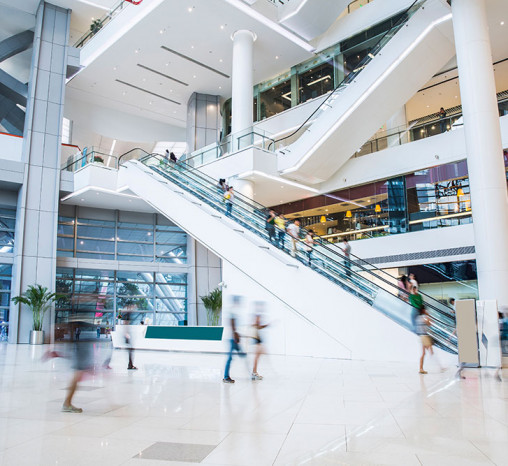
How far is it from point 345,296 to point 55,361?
7.53m

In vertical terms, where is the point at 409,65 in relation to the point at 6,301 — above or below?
above

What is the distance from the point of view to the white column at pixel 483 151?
1202 cm

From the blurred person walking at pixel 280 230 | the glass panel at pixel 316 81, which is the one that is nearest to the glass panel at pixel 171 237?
the glass panel at pixel 316 81

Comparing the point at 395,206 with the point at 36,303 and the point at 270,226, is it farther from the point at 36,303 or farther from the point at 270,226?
the point at 36,303

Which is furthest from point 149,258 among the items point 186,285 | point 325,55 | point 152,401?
point 152,401

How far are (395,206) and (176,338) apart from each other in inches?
412

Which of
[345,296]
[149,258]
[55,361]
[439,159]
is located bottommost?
[55,361]

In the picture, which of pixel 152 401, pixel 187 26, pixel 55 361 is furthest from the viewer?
pixel 187 26

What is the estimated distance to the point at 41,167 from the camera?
67.7 ft

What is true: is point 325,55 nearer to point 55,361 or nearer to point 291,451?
point 55,361

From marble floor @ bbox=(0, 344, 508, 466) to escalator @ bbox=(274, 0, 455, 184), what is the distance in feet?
37.7

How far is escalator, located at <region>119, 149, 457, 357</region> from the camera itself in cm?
1038

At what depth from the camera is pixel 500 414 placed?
15.4 ft

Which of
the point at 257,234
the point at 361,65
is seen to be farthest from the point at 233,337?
the point at 361,65
